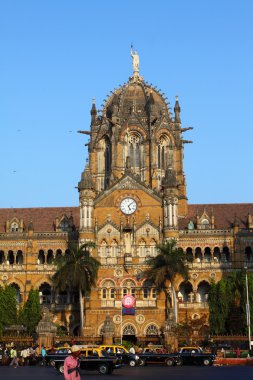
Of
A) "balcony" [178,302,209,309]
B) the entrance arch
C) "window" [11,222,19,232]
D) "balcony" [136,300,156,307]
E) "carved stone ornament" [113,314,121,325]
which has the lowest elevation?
the entrance arch

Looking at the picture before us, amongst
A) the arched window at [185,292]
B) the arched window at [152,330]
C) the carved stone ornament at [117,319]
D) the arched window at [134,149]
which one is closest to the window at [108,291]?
the carved stone ornament at [117,319]

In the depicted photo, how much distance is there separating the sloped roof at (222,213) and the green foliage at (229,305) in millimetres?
10483

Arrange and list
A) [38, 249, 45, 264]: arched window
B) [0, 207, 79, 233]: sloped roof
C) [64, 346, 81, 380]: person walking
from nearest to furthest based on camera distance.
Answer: [64, 346, 81, 380]: person walking, [38, 249, 45, 264]: arched window, [0, 207, 79, 233]: sloped roof

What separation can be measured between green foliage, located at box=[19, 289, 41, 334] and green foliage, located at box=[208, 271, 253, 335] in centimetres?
2043

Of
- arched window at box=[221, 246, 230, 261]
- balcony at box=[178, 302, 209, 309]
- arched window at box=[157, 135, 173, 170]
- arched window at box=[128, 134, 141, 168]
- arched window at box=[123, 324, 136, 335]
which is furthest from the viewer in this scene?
arched window at box=[157, 135, 173, 170]

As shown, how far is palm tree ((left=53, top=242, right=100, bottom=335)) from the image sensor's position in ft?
253

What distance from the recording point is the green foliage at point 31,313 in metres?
80.4

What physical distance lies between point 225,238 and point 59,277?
21.4 metres

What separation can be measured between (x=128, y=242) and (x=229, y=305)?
15.0 metres

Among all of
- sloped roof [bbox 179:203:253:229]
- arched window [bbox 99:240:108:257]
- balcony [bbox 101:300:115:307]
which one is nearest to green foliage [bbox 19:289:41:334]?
balcony [bbox 101:300:115:307]

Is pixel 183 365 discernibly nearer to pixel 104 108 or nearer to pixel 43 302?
pixel 43 302

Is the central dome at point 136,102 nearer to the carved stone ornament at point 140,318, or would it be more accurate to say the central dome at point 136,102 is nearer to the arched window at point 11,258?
the arched window at point 11,258

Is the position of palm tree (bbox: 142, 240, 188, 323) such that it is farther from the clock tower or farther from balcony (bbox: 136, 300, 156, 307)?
the clock tower

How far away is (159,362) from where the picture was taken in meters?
48.4
